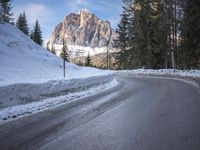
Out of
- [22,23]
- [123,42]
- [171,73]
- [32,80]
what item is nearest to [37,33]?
[22,23]

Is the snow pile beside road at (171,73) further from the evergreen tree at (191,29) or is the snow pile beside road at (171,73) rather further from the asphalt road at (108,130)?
the asphalt road at (108,130)

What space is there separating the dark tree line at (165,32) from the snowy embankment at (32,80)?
1000 cm

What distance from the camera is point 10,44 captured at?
147 ft

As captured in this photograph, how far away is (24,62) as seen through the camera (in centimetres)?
4022

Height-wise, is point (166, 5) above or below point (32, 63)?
above

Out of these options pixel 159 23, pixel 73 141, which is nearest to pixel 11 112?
pixel 73 141

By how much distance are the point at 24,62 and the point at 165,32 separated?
21809mm

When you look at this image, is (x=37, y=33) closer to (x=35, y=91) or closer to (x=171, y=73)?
(x=171, y=73)

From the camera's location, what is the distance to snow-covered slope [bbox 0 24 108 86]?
115ft

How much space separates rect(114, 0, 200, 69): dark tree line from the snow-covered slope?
351 inches

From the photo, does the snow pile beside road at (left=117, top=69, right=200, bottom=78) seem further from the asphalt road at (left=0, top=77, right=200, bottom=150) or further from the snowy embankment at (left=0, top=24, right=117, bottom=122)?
the asphalt road at (left=0, top=77, right=200, bottom=150)

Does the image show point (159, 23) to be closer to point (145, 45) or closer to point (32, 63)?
point (145, 45)

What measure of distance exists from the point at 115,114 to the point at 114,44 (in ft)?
178

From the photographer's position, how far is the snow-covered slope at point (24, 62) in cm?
3506
